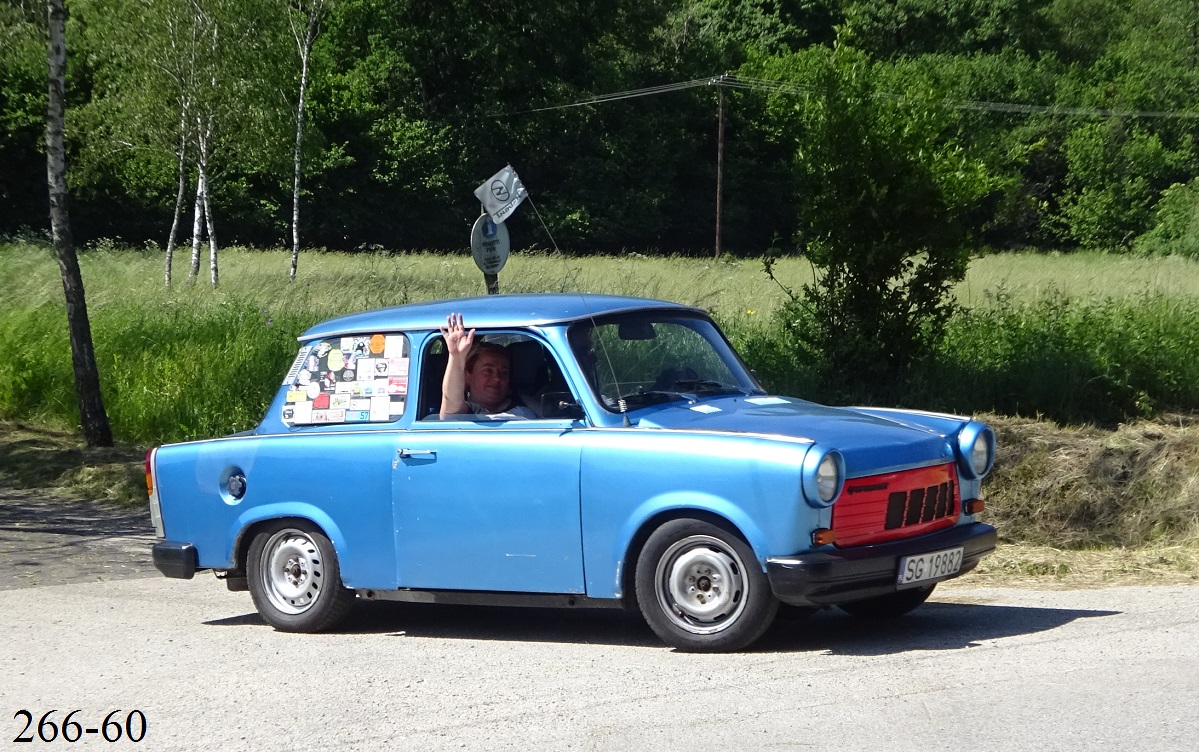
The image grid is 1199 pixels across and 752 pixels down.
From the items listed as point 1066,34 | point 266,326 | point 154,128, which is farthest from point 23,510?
point 1066,34

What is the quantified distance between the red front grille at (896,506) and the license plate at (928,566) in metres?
0.17

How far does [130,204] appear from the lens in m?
46.4

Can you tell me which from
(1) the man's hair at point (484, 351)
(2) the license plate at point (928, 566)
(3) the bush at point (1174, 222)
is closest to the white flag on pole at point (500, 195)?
(1) the man's hair at point (484, 351)

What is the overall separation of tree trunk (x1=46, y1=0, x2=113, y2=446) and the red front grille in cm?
1041

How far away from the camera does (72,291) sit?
14.4m

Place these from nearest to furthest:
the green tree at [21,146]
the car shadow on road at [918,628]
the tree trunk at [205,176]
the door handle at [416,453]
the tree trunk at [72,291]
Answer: the car shadow on road at [918,628] < the door handle at [416,453] < the tree trunk at [72,291] < the tree trunk at [205,176] < the green tree at [21,146]

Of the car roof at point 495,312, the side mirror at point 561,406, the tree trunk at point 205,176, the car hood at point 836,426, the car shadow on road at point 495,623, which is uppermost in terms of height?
the tree trunk at point 205,176

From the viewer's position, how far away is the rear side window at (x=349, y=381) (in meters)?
7.37

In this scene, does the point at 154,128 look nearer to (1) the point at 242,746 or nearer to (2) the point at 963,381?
(2) the point at 963,381

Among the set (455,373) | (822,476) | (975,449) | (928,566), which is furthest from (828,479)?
(455,373)

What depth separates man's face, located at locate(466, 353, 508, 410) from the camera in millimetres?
7207

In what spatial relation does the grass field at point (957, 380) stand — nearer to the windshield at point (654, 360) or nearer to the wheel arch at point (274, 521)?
the windshield at point (654, 360)

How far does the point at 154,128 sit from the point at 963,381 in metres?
18.8

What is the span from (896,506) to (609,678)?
5.19ft
